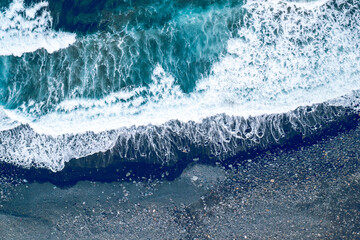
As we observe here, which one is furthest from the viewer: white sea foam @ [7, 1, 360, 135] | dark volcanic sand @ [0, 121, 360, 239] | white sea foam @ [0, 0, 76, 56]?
white sea foam @ [0, 0, 76, 56]

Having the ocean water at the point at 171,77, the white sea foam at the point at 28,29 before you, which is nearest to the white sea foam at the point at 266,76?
the ocean water at the point at 171,77

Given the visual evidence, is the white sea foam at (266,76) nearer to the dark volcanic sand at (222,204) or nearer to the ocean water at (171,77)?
the ocean water at (171,77)

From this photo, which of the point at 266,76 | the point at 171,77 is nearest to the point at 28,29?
the point at 171,77

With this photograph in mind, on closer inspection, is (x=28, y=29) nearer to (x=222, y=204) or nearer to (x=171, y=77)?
(x=171, y=77)

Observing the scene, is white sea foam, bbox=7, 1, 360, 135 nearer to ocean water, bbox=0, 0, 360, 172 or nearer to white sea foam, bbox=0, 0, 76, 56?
ocean water, bbox=0, 0, 360, 172

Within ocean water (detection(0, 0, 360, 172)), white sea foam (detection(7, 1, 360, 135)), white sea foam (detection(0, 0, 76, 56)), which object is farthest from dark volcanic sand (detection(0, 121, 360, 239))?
white sea foam (detection(0, 0, 76, 56))

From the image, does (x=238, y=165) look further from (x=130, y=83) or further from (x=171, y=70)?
(x=130, y=83)
